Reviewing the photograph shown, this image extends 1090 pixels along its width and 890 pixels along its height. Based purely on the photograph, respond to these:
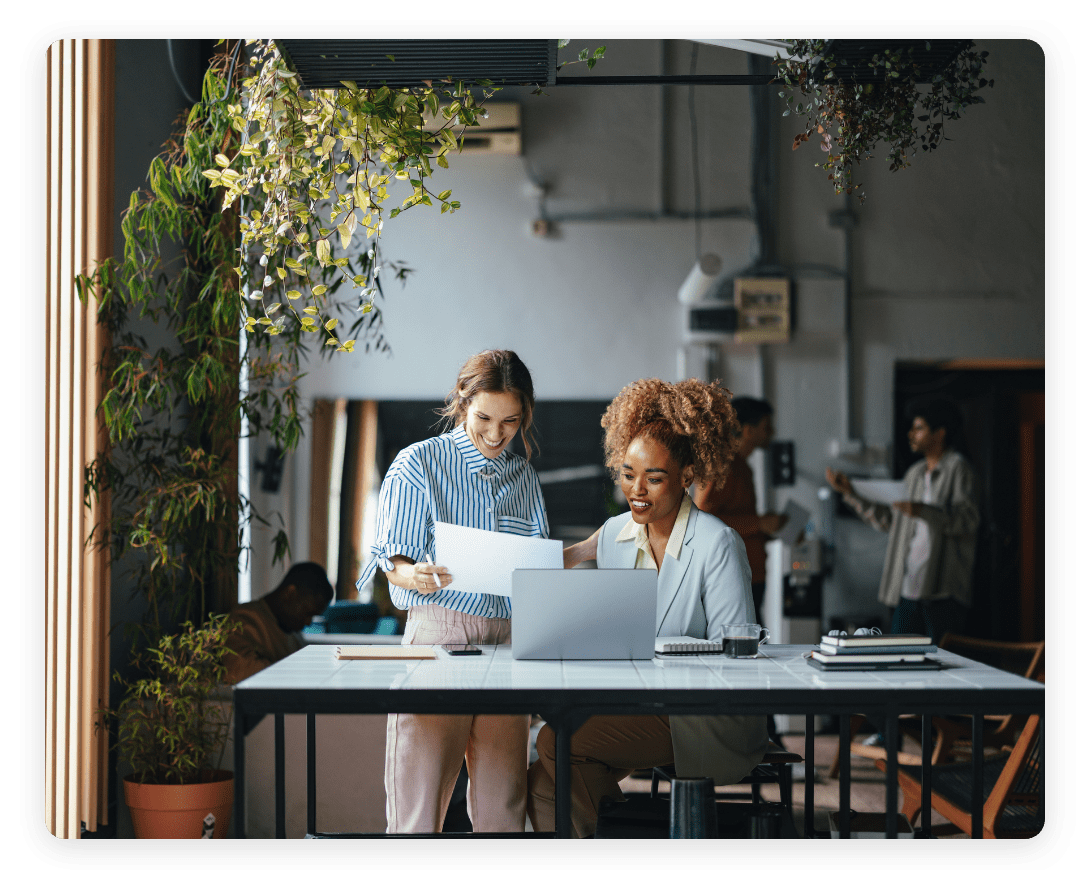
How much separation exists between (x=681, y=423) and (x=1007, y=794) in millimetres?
1377

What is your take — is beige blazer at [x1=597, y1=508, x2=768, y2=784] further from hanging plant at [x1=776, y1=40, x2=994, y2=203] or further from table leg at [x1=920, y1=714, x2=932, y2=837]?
hanging plant at [x1=776, y1=40, x2=994, y2=203]

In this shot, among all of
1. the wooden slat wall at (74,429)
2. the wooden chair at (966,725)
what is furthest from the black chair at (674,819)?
the wooden slat wall at (74,429)

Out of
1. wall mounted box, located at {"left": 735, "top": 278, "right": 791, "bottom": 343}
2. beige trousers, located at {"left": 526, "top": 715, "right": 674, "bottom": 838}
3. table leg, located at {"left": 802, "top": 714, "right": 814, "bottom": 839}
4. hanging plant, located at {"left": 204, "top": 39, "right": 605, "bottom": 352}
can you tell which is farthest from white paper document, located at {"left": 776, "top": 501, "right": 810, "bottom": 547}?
hanging plant, located at {"left": 204, "top": 39, "right": 605, "bottom": 352}

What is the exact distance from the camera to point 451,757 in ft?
9.52

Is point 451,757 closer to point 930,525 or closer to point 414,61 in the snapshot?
point 414,61

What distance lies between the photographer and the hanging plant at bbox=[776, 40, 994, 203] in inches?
120

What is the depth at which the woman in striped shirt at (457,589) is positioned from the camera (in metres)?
2.87

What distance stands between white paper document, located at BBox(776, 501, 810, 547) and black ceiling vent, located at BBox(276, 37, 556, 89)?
3.29m

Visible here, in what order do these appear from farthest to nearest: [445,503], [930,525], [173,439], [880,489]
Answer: [880,489] < [930,525] < [173,439] < [445,503]

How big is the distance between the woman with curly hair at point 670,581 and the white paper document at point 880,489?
2713mm

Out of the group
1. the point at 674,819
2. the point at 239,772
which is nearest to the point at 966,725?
the point at 674,819
